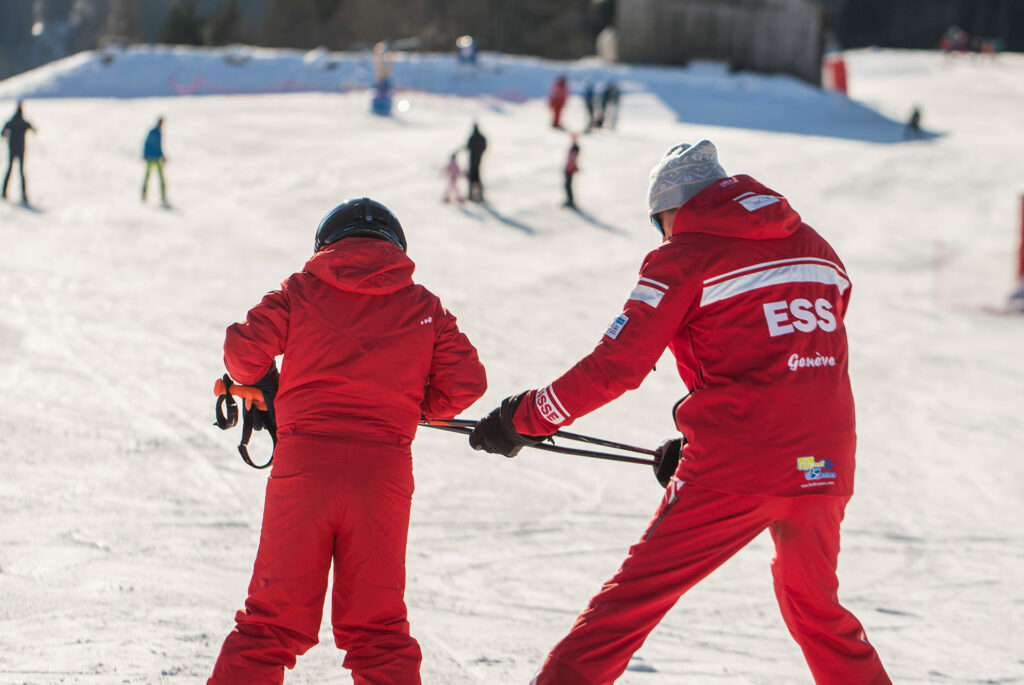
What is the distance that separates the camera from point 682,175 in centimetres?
285

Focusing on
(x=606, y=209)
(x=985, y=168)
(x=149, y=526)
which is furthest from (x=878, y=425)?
(x=985, y=168)

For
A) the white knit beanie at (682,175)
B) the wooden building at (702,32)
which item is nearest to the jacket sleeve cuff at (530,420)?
the white knit beanie at (682,175)

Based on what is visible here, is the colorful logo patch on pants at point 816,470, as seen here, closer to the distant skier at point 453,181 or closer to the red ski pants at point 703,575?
the red ski pants at point 703,575

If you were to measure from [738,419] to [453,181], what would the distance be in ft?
46.1

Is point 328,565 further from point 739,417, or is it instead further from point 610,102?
point 610,102

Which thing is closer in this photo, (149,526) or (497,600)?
(497,600)

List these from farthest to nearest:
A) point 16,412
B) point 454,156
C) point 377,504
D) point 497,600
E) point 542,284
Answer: point 454,156
point 542,284
point 16,412
point 497,600
point 377,504

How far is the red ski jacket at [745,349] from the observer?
2645mm

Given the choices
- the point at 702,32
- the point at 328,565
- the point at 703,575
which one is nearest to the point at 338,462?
the point at 328,565

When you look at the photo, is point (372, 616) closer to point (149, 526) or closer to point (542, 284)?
point (149, 526)

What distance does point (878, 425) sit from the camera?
8.36 metres

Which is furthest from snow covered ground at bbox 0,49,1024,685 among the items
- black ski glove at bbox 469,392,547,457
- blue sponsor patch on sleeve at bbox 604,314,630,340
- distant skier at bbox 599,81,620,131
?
blue sponsor patch on sleeve at bbox 604,314,630,340

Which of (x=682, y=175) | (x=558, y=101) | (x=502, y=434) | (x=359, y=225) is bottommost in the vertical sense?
(x=502, y=434)

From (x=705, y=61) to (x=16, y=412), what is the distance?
91.4 feet
